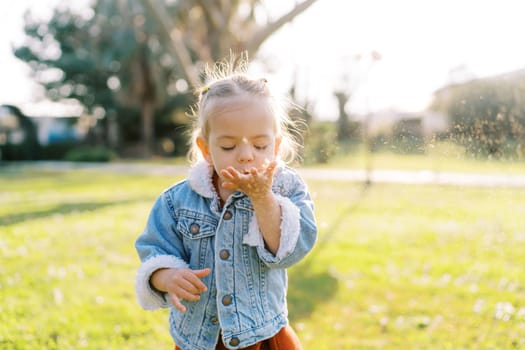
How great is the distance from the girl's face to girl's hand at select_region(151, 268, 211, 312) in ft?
1.11

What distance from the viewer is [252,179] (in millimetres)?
1477

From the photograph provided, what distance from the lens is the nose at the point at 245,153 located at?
1581 mm

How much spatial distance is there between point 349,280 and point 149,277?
310cm

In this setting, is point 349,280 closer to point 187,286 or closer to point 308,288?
point 308,288

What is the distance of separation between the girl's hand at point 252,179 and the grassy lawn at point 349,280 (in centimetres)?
99

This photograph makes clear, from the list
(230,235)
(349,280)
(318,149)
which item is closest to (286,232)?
(230,235)

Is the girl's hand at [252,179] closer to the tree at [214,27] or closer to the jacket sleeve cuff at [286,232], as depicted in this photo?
the jacket sleeve cuff at [286,232]

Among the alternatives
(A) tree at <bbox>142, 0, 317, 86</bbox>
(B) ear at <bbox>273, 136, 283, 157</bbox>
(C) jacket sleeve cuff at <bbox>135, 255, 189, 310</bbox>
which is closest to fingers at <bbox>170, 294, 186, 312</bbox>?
(C) jacket sleeve cuff at <bbox>135, 255, 189, 310</bbox>

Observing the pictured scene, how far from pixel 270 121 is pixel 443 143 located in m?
1.51

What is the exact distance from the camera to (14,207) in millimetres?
9805

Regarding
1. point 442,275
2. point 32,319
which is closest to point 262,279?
point 32,319

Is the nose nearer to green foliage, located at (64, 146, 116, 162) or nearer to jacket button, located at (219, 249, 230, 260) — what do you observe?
jacket button, located at (219, 249, 230, 260)

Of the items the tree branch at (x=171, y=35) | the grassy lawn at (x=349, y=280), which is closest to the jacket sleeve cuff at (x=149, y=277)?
the grassy lawn at (x=349, y=280)

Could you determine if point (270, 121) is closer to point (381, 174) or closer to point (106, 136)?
point (381, 174)
